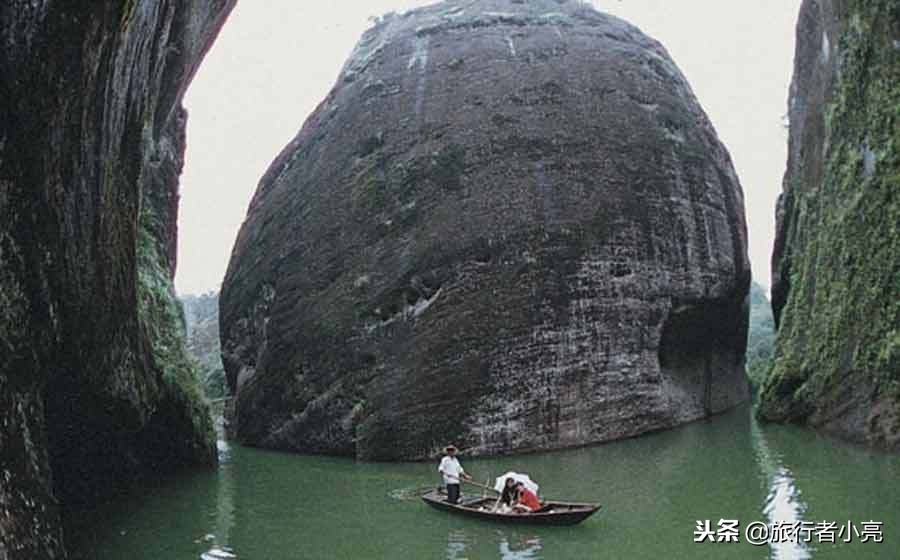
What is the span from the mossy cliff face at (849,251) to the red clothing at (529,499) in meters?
5.98

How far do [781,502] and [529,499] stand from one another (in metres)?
3.01

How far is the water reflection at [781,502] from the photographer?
7664mm

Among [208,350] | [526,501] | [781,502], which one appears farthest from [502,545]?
[208,350]

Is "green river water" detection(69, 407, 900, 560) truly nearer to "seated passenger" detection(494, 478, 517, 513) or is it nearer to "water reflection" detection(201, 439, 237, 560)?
"water reflection" detection(201, 439, 237, 560)

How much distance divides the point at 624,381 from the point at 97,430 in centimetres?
922

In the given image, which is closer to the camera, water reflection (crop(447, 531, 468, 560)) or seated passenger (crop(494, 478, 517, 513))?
water reflection (crop(447, 531, 468, 560))

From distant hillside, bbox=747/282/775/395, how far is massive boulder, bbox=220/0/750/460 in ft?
11.3

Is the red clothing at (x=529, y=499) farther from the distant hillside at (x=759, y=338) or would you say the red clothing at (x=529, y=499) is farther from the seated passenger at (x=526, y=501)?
the distant hillside at (x=759, y=338)

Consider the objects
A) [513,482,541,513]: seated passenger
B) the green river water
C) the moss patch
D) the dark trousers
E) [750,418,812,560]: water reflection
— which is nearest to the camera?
[750,418,812,560]: water reflection

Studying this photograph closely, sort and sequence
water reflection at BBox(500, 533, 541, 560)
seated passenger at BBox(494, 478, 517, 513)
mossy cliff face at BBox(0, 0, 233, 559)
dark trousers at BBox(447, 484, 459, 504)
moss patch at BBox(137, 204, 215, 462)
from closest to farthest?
mossy cliff face at BBox(0, 0, 233, 559)
water reflection at BBox(500, 533, 541, 560)
seated passenger at BBox(494, 478, 517, 513)
dark trousers at BBox(447, 484, 459, 504)
moss patch at BBox(137, 204, 215, 462)

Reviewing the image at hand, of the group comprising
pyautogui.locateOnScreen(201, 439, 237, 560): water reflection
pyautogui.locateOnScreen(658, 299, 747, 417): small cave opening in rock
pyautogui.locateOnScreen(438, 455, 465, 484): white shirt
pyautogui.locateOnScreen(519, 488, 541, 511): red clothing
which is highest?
pyautogui.locateOnScreen(658, 299, 747, 417): small cave opening in rock

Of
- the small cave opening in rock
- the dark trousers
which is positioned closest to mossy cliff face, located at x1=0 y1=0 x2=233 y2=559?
the dark trousers

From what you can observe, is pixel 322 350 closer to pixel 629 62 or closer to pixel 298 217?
pixel 298 217

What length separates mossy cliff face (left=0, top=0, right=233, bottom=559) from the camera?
605 cm
